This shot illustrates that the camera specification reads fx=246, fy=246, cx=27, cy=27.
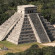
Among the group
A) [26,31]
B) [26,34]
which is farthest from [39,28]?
[26,34]

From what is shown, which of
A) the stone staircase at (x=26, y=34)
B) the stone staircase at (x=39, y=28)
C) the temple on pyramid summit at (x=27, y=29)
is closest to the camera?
the stone staircase at (x=26, y=34)

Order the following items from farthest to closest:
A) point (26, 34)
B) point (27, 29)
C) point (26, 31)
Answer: point (27, 29), point (26, 31), point (26, 34)

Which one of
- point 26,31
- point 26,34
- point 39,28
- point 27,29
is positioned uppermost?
point 27,29

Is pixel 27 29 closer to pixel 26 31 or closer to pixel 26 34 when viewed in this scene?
pixel 26 31

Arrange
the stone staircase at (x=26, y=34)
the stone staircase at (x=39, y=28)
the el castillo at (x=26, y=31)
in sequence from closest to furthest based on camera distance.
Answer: the el castillo at (x=26, y=31), the stone staircase at (x=26, y=34), the stone staircase at (x=39, y=28)

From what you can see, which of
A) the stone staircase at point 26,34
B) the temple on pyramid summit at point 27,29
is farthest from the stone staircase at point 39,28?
the stone staircase at point 26,34

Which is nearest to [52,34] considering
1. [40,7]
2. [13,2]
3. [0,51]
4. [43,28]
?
[43,28]

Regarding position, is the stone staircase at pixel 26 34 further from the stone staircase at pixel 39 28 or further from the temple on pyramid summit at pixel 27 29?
the stone staircase at pixel 39 28

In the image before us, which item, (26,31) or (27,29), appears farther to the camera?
(27,29)

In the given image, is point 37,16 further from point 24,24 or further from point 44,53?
point 44,53
